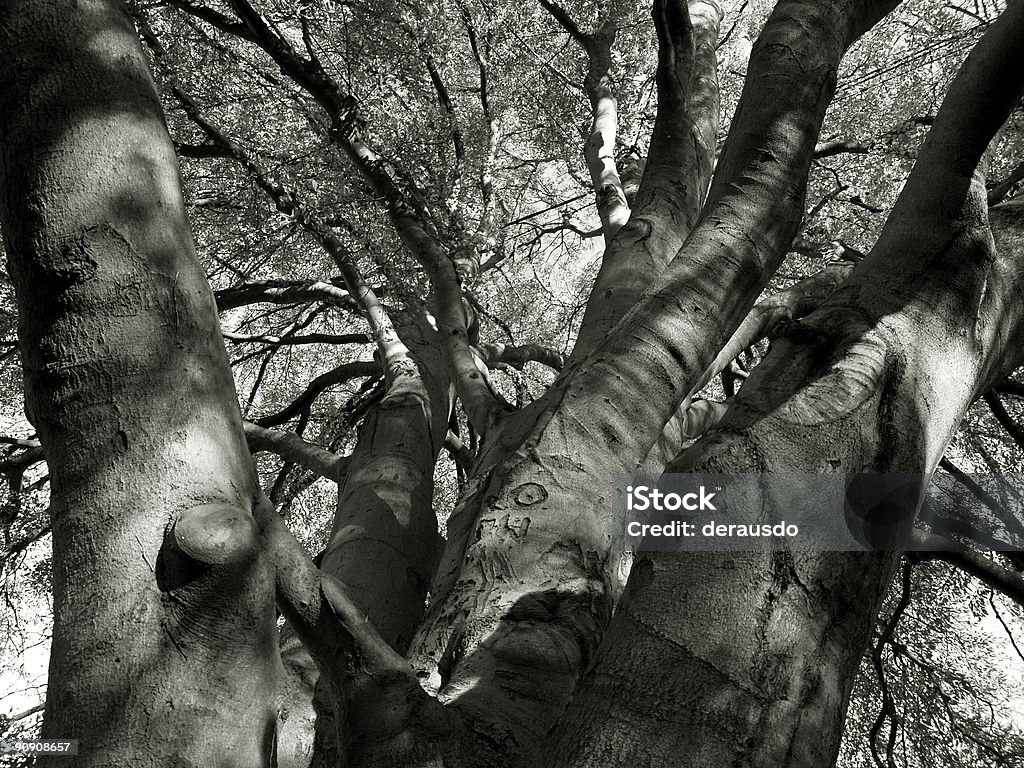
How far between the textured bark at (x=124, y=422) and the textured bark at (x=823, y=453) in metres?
0.63

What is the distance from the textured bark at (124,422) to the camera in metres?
1.24

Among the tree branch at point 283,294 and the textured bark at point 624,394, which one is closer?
the textured bark at point 624,394

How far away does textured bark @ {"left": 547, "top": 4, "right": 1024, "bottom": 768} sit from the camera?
48.1 inches

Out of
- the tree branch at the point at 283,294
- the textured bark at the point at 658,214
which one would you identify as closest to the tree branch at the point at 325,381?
the tree branch at the point at 283,294

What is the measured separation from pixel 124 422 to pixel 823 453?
4.37ft

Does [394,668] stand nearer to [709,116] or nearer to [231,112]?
[709,116]

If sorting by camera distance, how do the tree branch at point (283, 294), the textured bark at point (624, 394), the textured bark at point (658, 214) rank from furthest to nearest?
the tree branch at point (283, 294)
the textured bark at point (658, 214)
the textured bark at point (624, 394)

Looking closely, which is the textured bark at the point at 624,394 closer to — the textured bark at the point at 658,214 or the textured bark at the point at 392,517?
the textured bark at the point at 658,214

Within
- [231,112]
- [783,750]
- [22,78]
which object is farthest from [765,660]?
[231,112]

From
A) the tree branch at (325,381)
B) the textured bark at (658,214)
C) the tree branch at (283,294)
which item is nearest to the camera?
the textured bark at (658,214)

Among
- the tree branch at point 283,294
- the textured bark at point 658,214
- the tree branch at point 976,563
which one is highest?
the tree branch at point 283,294

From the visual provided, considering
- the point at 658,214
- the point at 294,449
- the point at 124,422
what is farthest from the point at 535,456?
the point at 294,449

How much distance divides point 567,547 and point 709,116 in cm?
261

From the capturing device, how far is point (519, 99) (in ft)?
25.8
